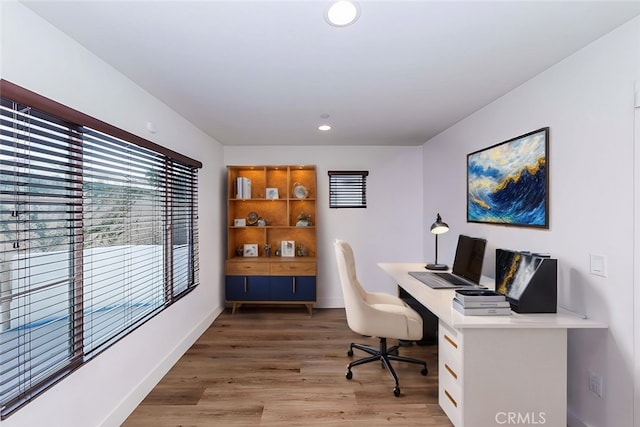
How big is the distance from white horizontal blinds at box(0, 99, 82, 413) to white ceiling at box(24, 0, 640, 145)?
0.61 meters

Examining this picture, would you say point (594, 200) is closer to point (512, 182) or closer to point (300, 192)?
point (512, 182)

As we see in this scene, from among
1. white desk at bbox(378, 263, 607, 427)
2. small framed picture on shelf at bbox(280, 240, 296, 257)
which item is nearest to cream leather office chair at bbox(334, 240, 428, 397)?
white desk at bbox(378, 263, 607, 427)

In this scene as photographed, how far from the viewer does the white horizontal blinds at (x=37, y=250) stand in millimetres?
1369

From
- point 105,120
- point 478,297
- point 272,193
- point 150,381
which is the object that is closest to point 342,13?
point 105,120

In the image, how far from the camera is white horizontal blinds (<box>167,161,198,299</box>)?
298 centimetres

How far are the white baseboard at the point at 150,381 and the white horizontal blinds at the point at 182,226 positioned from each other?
1.67 ft

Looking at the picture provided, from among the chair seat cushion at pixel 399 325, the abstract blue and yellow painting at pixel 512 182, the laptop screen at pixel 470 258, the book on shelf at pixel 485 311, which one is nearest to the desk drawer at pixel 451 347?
the book on shelf at pixel 485 311

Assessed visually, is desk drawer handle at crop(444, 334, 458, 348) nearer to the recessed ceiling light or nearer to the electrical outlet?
the electrical outlet

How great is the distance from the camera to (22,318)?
4.70 ft

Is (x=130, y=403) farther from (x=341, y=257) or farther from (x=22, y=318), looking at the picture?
(x=341, y=257)

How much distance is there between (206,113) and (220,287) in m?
2.38

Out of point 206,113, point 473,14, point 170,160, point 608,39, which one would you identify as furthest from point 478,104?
point 170,160

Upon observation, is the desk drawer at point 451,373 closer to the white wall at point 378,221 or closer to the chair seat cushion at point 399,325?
the chair seat cushion at point 399,325

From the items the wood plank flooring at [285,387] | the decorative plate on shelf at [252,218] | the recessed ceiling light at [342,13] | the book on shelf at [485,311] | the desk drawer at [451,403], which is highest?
the recessed ceiling light at [342,13]
